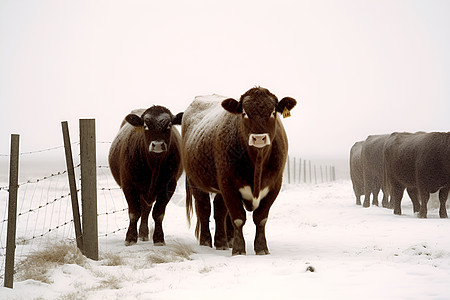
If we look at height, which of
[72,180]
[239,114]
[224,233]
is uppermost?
[239,114]

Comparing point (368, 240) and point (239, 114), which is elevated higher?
point (239, 114)

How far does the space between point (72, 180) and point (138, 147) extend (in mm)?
2215

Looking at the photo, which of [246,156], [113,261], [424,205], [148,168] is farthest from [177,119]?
[424,205]

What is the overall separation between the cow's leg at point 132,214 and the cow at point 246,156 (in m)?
1.48

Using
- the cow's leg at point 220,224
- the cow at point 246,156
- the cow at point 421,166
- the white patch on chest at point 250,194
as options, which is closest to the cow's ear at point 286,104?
the cow at point 246,156

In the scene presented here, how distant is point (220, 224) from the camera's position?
8.48m

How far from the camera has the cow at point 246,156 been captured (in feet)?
22.1

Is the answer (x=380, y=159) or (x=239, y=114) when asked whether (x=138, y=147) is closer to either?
(x=239, y=114)

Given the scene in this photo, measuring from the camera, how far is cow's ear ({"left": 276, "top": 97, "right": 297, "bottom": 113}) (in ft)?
23.6

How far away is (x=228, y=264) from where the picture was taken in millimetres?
6004

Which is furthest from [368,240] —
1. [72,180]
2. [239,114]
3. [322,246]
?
[72,180]

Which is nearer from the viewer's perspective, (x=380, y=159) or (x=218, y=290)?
(x=218, y=290)

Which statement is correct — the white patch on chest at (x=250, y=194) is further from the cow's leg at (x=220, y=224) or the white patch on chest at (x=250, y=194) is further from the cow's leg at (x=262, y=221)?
the cow's leg at (x=220, y=224)

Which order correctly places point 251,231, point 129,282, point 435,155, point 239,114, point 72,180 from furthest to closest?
point 435,155
point 251,231
point 239,114
point 72,180
point 129,282
